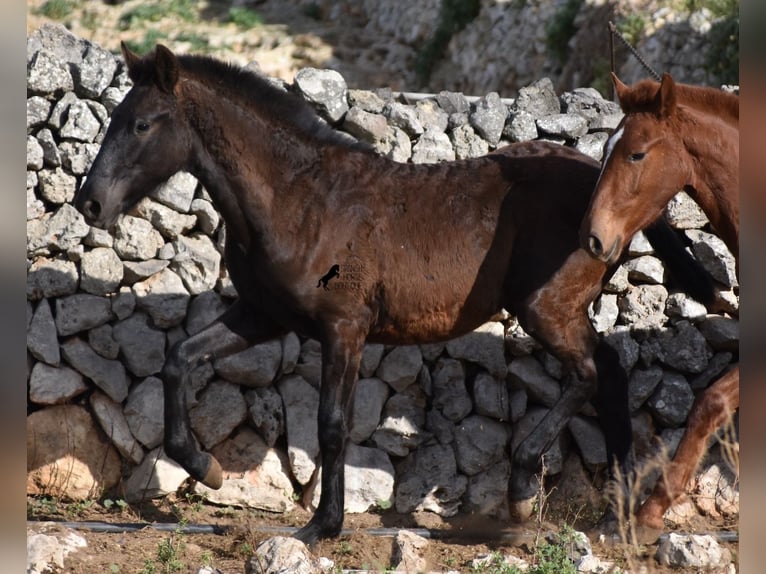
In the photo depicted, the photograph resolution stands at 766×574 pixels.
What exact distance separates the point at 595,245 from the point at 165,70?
237cm

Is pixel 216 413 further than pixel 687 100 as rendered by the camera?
Yes

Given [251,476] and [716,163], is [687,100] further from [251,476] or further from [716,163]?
[251,476]

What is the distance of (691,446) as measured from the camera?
5.11 metres

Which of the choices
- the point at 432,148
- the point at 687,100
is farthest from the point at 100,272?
the point at 687,100

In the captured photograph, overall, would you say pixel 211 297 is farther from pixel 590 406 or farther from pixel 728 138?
pixel 728 138

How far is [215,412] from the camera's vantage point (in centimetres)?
638

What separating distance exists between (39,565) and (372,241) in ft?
7.55

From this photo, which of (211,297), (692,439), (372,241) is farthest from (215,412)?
(692,439)

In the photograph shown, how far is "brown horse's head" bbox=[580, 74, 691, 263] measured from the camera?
5031 millimetres

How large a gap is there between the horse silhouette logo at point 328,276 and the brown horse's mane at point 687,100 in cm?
167

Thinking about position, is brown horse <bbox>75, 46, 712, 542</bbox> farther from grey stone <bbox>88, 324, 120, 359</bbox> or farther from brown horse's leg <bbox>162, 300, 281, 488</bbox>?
grey stone <bbox>88, 324, 120, 359</bbox>

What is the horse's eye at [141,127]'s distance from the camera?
5.33 metres

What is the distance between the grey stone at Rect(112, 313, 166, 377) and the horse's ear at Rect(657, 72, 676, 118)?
3.30 meters

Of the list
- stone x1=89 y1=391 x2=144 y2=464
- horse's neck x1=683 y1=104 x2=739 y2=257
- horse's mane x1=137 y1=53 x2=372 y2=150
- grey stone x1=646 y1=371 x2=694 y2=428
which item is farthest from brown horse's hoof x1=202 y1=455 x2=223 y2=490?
horse's neck x1=683 y1=104 x2=739 y2=257
